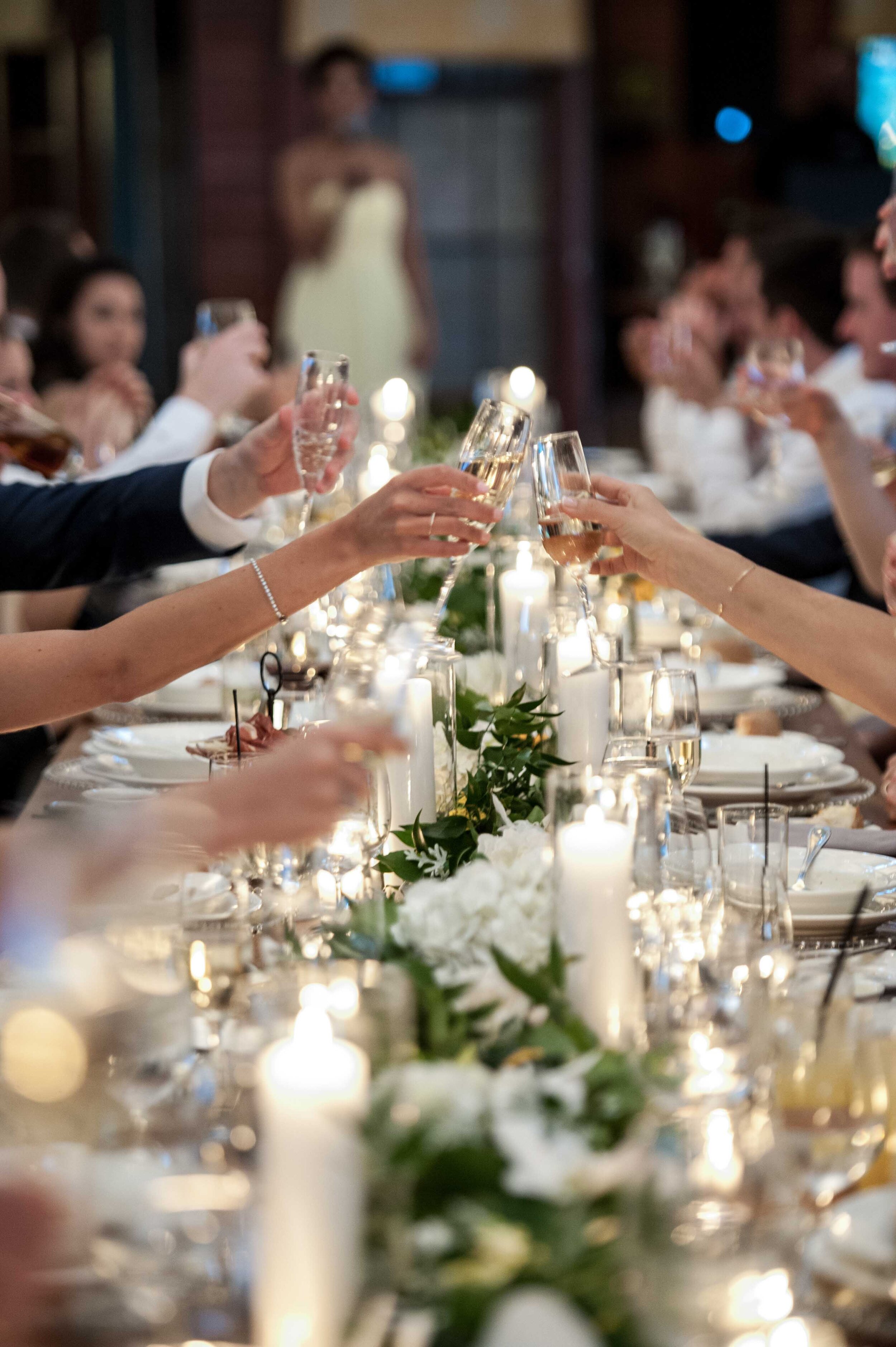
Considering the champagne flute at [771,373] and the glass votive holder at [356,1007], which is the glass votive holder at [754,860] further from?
the champagne flute at [771,373]

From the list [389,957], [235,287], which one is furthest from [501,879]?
[235,287]

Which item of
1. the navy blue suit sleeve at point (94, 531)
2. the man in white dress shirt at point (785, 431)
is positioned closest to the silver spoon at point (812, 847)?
the navy blue suit sleeve at point (94, 531)

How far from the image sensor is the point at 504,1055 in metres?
0.86

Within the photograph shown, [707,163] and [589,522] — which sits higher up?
[707,163]

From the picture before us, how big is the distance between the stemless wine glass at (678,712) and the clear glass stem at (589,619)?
15 centimetres

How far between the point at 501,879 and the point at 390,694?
0.55 ft

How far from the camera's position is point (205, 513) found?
7.28 ft

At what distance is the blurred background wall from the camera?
827cm

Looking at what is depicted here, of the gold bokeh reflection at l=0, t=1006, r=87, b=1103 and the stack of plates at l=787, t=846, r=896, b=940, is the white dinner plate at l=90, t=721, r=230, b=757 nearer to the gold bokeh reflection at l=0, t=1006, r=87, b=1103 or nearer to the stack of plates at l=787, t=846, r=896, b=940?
the stack of plates at l=787, t=846, r=896, b=940

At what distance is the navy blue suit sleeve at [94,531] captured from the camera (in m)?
2.26

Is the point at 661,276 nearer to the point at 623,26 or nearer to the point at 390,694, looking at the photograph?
the point at 623,26

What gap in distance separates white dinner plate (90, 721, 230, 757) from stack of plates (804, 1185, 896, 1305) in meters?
1.11

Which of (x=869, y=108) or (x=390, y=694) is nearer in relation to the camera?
(x=390, y=694)

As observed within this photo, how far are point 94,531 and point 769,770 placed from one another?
3.47 ft
